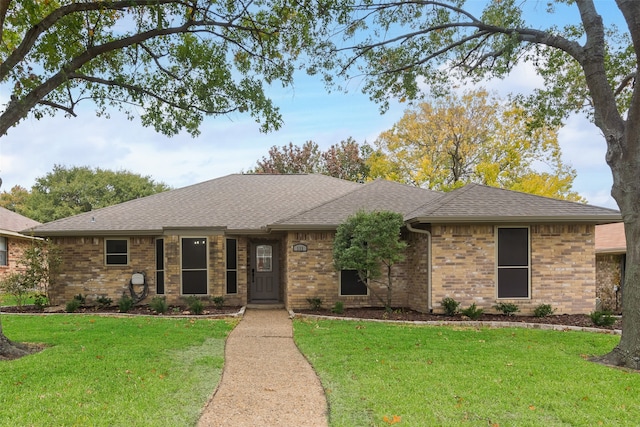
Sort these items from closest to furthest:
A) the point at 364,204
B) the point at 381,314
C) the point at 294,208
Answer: the point at 381,314, the point at 364,204, the point at 294,208

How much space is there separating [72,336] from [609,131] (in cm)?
1048

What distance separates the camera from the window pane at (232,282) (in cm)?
1580

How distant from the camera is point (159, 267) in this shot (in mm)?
15867

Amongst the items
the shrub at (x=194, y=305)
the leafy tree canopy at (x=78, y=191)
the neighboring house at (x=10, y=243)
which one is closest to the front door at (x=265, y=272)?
the shrub at (x=194, y=305)

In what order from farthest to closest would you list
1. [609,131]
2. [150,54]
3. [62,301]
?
[62,301] → [150,54] → [609,131]

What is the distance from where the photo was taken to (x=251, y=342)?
31.2 ft

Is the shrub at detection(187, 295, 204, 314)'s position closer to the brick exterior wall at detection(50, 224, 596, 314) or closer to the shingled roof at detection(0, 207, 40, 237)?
the brick exterior wall at detection(50, 224, 596, 314)

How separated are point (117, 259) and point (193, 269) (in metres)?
2.74

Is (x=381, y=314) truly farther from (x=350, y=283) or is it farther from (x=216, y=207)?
(x=216, y=207)

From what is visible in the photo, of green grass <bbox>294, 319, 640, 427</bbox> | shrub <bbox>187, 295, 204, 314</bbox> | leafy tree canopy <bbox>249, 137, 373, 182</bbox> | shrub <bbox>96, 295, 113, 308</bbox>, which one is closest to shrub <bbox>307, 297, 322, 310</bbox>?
shrub <bbox>187, 295, 204, 314</bbox>

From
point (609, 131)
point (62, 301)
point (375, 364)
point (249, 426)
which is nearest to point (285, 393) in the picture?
point (249, 426)

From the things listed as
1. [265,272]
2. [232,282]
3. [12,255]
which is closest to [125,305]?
[232,282]

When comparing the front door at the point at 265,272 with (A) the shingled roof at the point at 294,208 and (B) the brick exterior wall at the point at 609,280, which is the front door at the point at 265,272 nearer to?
(A) the shingled roof at the point at 294,208

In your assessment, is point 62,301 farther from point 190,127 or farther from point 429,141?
point 429,141
